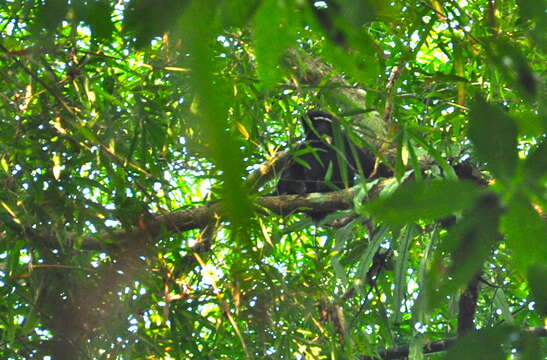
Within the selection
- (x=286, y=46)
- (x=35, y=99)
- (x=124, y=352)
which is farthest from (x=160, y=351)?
(x=286, y=46)

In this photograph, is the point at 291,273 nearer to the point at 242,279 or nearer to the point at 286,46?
the point at 242,279

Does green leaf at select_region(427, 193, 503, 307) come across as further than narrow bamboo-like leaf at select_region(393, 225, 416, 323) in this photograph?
No

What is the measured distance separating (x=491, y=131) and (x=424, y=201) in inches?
1.7

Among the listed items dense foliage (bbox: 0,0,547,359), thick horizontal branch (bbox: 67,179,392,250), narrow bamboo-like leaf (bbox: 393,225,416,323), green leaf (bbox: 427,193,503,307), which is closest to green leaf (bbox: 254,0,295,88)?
dense foliage (bbox: 0,0,547,359)

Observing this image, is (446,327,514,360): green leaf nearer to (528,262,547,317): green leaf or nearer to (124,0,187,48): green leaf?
(528,262,547,317): green leaf

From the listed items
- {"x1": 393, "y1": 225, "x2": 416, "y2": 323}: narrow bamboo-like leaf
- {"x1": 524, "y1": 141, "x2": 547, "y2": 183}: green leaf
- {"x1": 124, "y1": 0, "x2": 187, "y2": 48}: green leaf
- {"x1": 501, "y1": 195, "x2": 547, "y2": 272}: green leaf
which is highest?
{"x1": 393, "y1": 225, "x2": 416, "y2": 323}: narrow bamboo-like leaf

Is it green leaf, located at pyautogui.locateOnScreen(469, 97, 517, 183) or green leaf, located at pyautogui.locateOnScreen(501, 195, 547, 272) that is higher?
green leaf, located at pyautogui.locateOnScreen(469, 97, 517, 183)

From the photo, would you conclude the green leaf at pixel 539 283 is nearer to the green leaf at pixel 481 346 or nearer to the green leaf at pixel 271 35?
the green leaf at pixel 481 346

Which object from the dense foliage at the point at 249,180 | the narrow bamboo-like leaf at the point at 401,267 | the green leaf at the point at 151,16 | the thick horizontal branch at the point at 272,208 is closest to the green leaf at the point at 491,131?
the dense foliage at the point at 249,180

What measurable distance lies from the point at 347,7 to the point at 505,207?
120mm

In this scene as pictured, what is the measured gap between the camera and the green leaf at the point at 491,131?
352 mm

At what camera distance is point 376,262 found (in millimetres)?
2924

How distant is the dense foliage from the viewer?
372mm

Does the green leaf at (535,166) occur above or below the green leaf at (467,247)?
above
